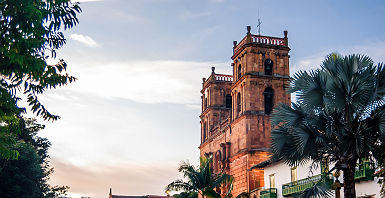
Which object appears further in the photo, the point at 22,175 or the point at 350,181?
the point at 22,175

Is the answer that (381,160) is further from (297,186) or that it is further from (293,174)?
(293,174)

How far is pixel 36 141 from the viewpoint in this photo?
2212 inches

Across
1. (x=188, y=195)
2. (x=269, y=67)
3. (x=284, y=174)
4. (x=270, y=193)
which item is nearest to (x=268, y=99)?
(x=269, y=67)

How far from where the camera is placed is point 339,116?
18672 millimetres

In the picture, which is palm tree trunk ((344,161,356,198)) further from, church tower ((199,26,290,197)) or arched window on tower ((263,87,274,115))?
arched window on tower ((263,87,274,115))

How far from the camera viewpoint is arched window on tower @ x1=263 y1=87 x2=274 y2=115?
5104 centimetres

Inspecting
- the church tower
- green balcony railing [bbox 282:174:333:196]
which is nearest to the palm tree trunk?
green balcony railing [bbox 282:174:333:196]

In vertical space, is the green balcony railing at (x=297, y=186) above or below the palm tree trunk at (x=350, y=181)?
above

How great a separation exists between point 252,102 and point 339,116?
102 ft

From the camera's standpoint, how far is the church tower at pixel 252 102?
48344 mm

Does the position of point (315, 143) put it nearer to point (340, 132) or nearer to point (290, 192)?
point (340, 132)

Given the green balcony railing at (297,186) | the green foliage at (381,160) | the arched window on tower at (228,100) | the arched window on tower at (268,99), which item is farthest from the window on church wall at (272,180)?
the arched window on tower at (228,100)

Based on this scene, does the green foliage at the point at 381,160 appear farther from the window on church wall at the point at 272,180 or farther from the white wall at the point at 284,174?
the window on church wall at the point at 272,180

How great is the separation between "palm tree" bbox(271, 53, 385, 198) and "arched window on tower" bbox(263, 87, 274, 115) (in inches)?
1239
